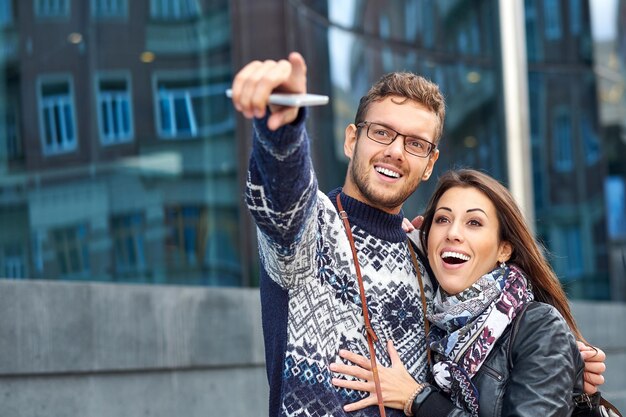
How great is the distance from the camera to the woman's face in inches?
146

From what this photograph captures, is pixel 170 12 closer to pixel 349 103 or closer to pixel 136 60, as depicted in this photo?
pixel 136 60

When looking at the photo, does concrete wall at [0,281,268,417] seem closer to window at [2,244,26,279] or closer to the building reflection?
window at [2,244,26,279]

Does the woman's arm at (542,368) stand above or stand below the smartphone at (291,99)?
below

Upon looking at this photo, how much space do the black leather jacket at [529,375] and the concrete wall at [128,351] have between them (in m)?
2.08

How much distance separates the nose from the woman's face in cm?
37

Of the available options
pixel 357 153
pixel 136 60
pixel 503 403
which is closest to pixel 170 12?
pixel 136 60

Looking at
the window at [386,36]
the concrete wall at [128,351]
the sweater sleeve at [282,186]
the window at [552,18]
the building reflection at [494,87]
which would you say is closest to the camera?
the sweater sleeve at [282,186]

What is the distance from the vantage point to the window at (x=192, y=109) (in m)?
7.64

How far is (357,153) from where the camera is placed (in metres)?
3.62

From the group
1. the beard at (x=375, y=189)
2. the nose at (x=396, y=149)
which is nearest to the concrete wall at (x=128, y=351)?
the beard at (x=375, y=189)

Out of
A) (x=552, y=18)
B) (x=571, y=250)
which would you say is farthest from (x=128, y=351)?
(x=552, y=18)

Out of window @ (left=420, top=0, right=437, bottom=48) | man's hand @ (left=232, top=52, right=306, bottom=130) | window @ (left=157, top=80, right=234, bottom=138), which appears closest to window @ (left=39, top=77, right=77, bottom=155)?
window @ (left=157, top=80, right=234, bottom=138)

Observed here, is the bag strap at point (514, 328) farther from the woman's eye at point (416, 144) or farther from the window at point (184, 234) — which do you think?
the window at point (184, 234)

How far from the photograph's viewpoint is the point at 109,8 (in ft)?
23.2
